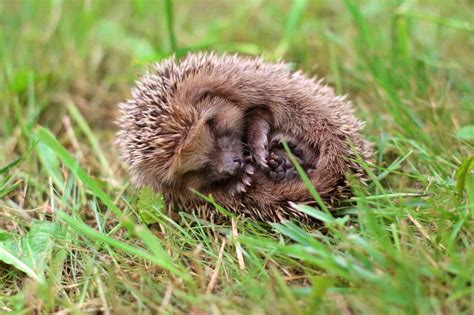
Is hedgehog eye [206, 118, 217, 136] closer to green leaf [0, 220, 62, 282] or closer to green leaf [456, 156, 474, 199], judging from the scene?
green leaf [0, 220, 62, 282]

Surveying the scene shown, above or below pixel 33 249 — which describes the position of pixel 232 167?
above

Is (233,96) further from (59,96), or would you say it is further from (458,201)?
(59,96)

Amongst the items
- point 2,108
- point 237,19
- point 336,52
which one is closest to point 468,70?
point 336,52

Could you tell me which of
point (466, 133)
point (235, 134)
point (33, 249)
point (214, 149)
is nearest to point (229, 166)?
point (214, 149)

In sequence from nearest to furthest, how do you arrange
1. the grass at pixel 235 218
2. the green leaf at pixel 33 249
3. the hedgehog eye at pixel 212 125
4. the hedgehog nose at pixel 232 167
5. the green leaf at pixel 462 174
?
the grass at pixel 235 218, the green leaf at pixel 462 174, the green leaf at pixel 33 249, the hedgehog nose at pixel 232 167, the hedgehog eye at pixel 212 125

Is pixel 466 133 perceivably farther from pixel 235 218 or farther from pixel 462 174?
pixel 235 218

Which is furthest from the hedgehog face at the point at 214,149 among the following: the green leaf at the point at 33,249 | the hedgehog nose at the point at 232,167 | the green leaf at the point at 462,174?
the green leaf at the point at 462,174

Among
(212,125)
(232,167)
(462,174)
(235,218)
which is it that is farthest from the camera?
(212,125)

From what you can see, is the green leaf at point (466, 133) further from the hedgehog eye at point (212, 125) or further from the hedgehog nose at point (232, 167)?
the hedgehog eye at point (212, 125)
